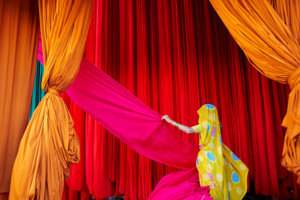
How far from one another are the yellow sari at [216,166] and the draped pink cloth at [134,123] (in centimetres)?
15

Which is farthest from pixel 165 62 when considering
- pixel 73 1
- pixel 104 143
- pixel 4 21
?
pixel 4 21

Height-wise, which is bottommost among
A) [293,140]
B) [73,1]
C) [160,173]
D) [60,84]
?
[160,173]

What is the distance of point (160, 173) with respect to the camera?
10.4 ft

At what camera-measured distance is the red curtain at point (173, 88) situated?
3.06 metres

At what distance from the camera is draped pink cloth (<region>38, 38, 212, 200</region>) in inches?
90.7

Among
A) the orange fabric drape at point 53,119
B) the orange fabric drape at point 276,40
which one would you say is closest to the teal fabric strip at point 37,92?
the orange fabric drape at point 53,119

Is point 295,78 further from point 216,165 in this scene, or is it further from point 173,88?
point 173,88

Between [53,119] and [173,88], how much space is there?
2.00m

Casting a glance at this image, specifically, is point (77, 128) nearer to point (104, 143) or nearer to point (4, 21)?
point (104, 143)

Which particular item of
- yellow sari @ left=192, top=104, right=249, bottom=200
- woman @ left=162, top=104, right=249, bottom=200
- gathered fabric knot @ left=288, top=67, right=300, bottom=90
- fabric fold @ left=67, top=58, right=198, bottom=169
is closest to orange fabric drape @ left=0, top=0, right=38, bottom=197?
fabric fold @ left=67, top=58, right=198, bottom=169

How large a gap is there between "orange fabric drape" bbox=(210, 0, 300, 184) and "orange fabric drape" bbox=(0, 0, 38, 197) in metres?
1.75

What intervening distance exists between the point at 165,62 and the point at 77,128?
5.18 feet

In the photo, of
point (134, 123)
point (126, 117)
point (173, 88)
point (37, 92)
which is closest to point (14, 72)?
point (126, 117)

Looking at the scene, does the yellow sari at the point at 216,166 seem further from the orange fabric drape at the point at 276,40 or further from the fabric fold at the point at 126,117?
the orange fabric drape at the point at 276,40
